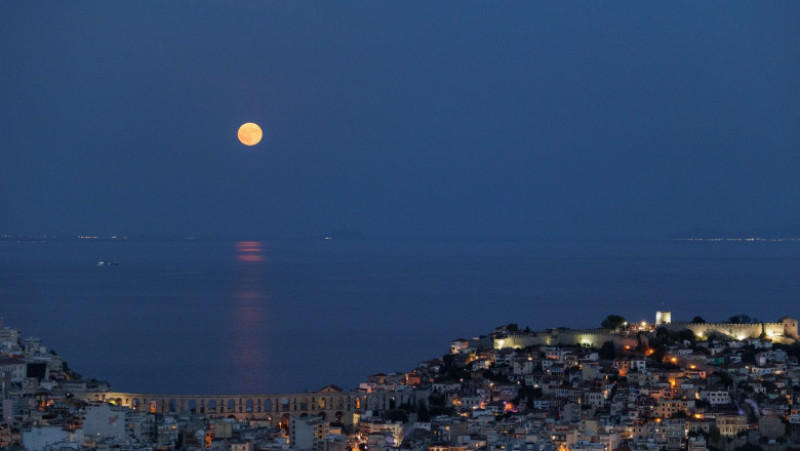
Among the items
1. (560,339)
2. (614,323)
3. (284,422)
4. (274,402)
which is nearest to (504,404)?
Answer: (284,422)

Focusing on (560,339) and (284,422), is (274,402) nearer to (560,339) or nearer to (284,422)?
(284,422)

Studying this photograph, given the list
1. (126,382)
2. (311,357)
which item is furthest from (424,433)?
(311,357)

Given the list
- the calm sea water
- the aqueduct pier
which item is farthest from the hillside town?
the calm sea water

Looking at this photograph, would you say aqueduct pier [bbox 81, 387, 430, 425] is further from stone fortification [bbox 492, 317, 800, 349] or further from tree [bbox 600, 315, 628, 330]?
tree [bbox 600, 315, 628, 330]

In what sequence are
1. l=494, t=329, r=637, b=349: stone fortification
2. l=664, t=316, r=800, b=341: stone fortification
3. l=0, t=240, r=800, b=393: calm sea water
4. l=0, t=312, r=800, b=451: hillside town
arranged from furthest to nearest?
l=0, t=240, r=800, b=393: calm sea water → l=664, t=316, r=800, b=341: stone fortification → l=494, t=329, r=637, b=349: stone fortification → l=0, t=312, r=800, b=451: hillside town

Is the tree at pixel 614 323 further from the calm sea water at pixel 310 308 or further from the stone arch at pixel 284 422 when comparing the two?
the stone arch at pixel 284 422

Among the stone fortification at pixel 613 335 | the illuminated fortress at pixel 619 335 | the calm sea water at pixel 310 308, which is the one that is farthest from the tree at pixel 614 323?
the calm sea water at pixel 310 308

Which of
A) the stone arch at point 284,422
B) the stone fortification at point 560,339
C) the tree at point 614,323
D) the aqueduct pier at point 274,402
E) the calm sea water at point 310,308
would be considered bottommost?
the stone arch at point 284,422
